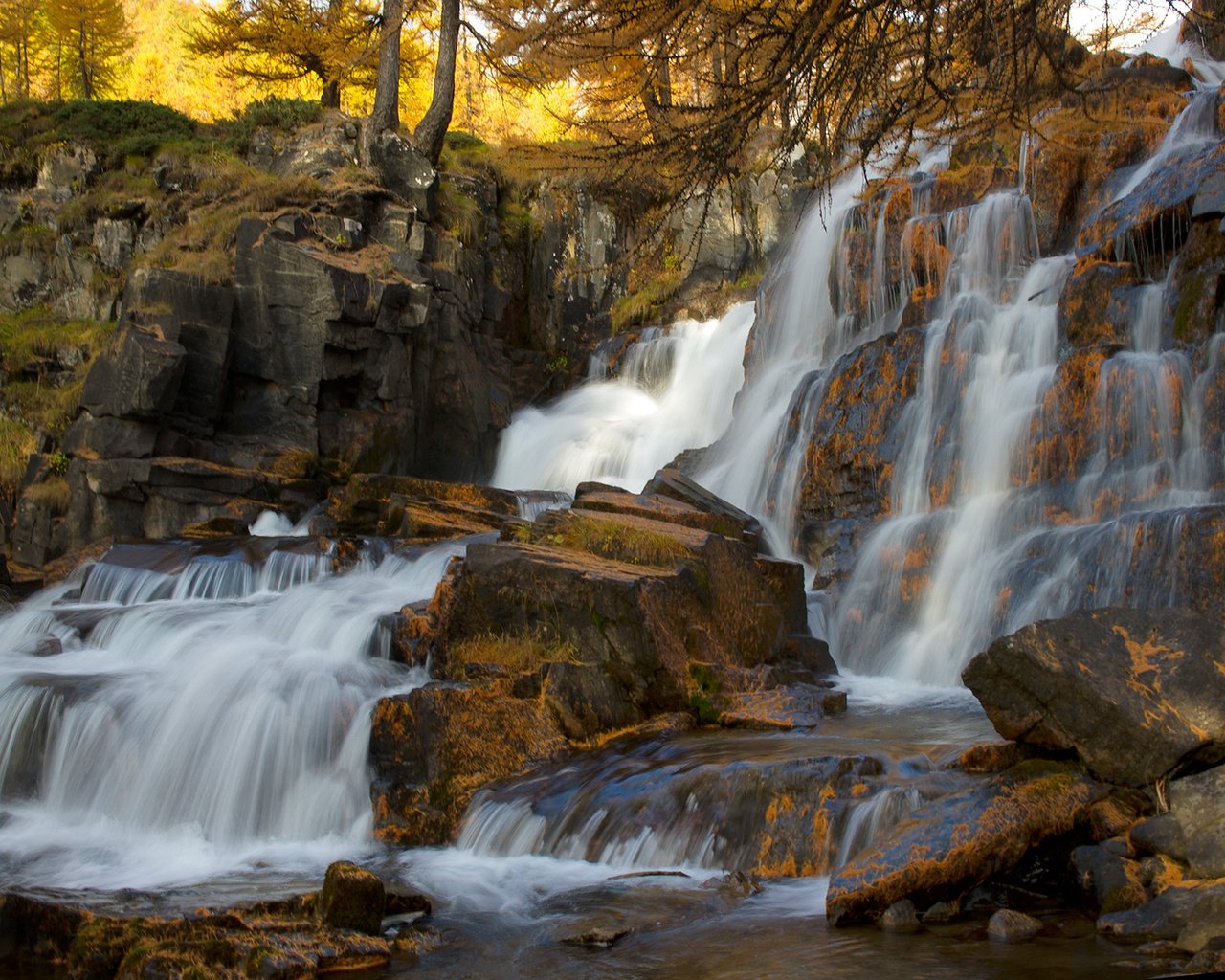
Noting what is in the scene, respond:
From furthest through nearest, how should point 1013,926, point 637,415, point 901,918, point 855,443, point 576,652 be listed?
point 637,415 < point 855,443 < point 576,652 < point 901,918 < point 1013,926

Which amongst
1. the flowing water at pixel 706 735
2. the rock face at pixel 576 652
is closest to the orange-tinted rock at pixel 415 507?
the flowing water at pixel 706 735

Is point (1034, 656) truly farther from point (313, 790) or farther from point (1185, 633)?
point (313, 790)

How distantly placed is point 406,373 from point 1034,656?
13629 millimetres

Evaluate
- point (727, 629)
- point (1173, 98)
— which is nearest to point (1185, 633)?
point (727, 629)

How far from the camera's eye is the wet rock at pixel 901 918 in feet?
16.5

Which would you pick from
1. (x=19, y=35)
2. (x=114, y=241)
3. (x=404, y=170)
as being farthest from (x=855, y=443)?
(x=19, y=35)

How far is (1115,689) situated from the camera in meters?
5.73

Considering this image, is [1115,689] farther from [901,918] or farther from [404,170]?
[404,170]

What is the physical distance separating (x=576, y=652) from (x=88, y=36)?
29.6 meters

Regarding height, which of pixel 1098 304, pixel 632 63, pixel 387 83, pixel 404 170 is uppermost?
pixel 387 83

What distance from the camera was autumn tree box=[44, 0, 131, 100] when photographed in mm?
29016

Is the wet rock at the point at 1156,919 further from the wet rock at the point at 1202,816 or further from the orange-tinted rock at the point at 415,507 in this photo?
the orange-tinted rock at the point at 415,507

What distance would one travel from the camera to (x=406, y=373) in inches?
714

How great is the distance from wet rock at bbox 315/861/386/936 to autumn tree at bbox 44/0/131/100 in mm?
28456
